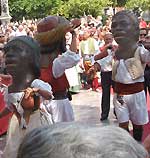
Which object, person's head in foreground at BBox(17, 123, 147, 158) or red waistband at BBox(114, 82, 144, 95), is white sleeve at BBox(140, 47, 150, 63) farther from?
person's head in foreground at BBox(17, 123, 147, 158)

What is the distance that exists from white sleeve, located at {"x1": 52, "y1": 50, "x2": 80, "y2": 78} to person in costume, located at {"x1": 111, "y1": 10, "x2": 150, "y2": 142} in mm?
639

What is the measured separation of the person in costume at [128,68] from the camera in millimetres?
4551

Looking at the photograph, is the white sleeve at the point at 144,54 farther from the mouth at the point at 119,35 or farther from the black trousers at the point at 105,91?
the black trousers at the point at 105,91

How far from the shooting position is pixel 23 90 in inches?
142

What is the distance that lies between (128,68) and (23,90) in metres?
1.36

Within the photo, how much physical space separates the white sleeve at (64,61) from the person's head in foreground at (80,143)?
2.87m

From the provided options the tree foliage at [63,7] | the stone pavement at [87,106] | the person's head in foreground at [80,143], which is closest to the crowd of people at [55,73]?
the person's head in foreground at [80,143]

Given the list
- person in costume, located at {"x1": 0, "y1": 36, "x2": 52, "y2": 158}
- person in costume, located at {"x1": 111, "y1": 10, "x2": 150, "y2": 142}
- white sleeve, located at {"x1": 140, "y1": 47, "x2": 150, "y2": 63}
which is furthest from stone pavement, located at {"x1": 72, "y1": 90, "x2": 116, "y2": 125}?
person in costume, located at {"x1": 0, "y1": 36, "x2": 52, "y2": 158}

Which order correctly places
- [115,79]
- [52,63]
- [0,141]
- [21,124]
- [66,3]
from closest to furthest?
[21,124]
[52,63]
[115,79]
[0,141]
[66,3]

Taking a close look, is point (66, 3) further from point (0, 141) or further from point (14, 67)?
point (14, 67)

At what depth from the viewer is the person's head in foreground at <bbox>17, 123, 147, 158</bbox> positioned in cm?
111

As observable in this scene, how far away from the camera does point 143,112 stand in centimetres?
478

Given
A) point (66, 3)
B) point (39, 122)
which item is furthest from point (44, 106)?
point (66, 3)

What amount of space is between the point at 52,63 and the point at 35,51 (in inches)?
25.5
